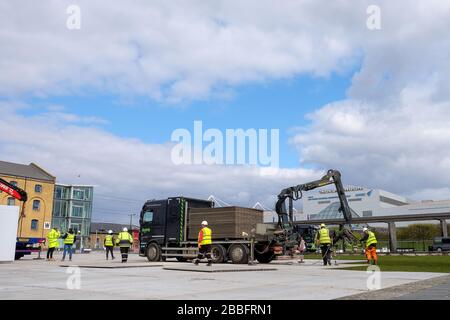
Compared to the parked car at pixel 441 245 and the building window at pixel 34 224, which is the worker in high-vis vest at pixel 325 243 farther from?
the building window at pixel 34 224

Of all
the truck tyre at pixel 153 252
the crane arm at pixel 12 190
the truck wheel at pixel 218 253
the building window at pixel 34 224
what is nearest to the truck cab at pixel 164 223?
the truck tyre at pixel 153 252

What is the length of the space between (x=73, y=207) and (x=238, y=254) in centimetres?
5630

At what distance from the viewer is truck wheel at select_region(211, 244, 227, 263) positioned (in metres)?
20.5

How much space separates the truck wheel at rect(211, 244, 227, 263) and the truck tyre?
3.10m

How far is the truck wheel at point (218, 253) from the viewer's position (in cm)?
2052

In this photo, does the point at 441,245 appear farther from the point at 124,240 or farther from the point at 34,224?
the point at 34,224

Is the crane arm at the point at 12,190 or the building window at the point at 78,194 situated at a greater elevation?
the building window at the point at 78,194

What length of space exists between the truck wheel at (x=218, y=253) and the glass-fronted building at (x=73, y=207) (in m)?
52.7

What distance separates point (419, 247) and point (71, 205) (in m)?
51.1

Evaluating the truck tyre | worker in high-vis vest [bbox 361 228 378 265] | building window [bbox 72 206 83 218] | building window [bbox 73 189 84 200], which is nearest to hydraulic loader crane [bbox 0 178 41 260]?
the truck tyre

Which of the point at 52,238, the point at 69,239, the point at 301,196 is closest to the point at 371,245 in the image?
the point at 301,196

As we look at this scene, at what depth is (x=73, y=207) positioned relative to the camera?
70.9 metres
